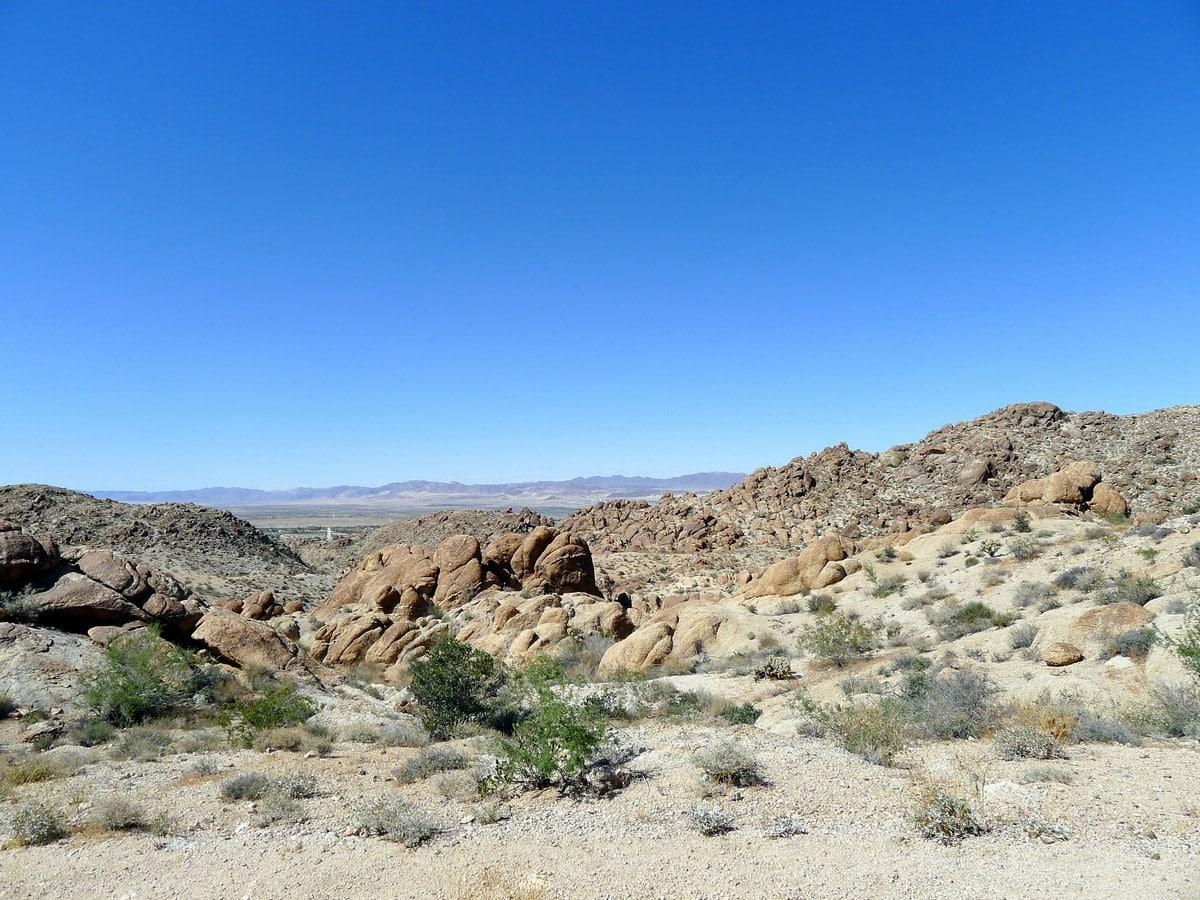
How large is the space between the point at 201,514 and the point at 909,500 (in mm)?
56420

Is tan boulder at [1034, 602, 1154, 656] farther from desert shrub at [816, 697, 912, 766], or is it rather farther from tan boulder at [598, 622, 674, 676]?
tan boulder at [598, 622, 674, 676]

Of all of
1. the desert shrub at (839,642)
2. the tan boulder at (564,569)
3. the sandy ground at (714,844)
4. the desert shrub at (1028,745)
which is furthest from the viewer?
the tan boulder at (564,569)

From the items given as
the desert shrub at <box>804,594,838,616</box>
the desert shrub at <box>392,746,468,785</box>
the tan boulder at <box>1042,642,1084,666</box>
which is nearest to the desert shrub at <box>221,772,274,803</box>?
the desert shrub at <box>392,746,468,785</box>

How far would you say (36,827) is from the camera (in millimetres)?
7355

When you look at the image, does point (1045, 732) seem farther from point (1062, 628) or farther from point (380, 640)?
point (380, 640)

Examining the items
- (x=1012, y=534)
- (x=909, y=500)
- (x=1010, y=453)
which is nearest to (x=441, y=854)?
(x=1012, y=534)

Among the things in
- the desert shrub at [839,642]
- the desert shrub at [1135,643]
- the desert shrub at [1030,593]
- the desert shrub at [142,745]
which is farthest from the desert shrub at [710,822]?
the desert shrub at [1030,593]

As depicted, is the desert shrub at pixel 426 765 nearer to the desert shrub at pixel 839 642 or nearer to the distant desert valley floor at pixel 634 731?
the distant desert valley floor at pixel 634 731

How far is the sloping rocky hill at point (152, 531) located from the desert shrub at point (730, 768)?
36.4 meters

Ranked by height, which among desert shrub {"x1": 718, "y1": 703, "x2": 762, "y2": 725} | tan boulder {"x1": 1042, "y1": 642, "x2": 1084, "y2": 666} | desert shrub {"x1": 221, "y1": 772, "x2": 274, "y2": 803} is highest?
tan boulder {"x1": 1042, "y1": 642, "x2": 1084, "y2": 666}

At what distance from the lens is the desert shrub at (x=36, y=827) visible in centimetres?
729

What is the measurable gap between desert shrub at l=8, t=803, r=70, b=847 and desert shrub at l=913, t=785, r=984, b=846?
32.3 feet

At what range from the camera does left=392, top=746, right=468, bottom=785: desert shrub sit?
31.3 ft

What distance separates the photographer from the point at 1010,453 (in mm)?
48625
